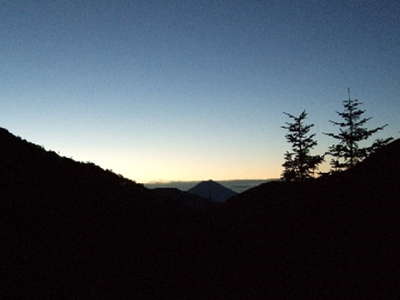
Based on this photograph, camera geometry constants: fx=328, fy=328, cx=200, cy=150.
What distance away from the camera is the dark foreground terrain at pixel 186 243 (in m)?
10.6

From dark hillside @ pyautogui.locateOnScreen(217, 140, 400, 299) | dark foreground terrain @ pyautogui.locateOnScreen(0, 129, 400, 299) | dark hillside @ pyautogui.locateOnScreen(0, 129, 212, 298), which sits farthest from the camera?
dark hillside @ pyautogui.locateOnScreen(217, 140, 400, 299)

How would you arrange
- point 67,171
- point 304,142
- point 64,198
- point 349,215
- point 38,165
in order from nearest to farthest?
point 349,215 < point 64,198 < point 38,165 < point 67,171 < point 304,142

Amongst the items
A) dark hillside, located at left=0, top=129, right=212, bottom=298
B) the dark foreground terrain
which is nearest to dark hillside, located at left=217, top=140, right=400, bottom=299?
the dark foreground terrain

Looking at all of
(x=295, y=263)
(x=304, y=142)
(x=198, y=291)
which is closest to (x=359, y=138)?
(x=304, y=142)

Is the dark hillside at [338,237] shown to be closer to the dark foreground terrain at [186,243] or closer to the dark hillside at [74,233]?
the dark foreground terrain at [186,243]

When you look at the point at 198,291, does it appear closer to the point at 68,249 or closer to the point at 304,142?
the point at 68,249

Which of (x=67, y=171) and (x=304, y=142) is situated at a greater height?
(x=304, y=142)

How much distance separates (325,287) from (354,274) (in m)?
1.13

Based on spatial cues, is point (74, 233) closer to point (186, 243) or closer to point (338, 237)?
point (186, 243)

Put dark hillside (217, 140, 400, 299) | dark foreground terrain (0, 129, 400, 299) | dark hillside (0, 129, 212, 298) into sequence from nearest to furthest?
dark hillside (0, 129, 212, 298) → dark foreground terrain (0, 129, 400, 299) → dark hillside (217, 140, 400, 299)

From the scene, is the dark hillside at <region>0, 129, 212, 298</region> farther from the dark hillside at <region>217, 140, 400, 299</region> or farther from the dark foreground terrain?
the dark hillside at <region>217, 140, 400, 299</region>

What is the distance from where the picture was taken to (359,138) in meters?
43.0

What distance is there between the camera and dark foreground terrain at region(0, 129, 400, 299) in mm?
10620

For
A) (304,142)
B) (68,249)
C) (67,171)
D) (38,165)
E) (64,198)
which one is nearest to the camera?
(68,249)
